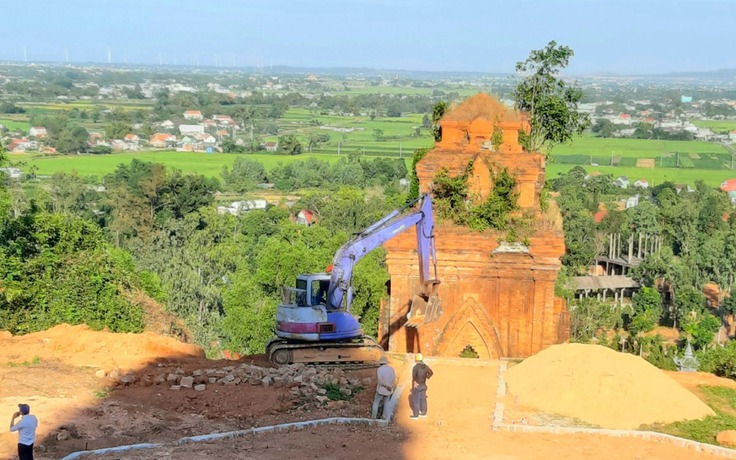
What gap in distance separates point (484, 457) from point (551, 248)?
7662 mm

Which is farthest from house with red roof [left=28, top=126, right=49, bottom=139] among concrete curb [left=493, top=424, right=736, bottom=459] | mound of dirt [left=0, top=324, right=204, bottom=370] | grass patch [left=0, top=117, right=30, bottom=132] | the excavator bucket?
concrete curb [left=493, top=424, right=736, bottom=459]

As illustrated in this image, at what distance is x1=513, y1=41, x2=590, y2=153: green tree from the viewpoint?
31.6 metres

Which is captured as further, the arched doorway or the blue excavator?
the arched doorway

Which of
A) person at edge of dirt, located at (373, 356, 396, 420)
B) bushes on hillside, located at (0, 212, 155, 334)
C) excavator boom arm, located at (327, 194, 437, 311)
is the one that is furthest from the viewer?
bushes on hillside, located at (0, 212, 155, 334)

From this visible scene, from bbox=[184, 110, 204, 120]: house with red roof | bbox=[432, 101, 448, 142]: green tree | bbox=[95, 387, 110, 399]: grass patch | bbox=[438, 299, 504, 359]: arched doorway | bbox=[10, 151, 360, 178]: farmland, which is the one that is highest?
bbox=[432, 101, 448, 142]: green tree

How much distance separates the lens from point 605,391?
1617cm

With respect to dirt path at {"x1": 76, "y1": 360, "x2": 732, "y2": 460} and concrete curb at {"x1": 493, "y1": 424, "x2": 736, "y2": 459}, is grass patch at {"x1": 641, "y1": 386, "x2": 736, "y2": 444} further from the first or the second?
dirt path at {"x1": 76, "y1": 360, "x2": 732, "y2": 460}

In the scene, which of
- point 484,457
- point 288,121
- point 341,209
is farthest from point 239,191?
point 288,121

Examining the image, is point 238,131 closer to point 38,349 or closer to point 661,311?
point 661,311

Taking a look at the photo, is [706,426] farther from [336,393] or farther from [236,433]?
[236,433]

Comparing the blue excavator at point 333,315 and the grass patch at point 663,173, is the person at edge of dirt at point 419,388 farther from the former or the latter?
the grass patch at point 663,173

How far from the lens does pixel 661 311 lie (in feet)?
171

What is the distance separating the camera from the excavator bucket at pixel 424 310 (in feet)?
63.1

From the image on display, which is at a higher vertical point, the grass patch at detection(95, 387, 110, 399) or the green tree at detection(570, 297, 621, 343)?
the grass patch at detection(95, 387, 110, 399)
